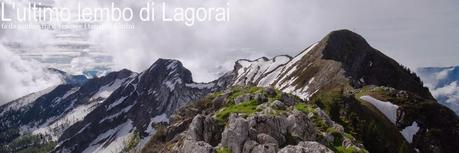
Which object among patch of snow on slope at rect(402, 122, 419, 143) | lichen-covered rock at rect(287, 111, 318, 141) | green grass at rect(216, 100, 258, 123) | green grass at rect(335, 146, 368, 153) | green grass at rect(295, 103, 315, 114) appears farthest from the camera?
patch of snow on slope at rect(402, 122, 419, 143)

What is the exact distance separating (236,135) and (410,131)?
68823 millimetres

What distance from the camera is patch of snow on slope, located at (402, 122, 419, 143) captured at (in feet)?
412

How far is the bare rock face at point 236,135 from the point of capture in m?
75.7

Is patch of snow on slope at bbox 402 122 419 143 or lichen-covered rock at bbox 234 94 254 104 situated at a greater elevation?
lichen-covered rock at bbox 234 94 254 104

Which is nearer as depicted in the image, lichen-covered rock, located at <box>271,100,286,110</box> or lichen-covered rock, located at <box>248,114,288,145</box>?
lichen-covered rock, located at <box>248,114,288,145</box>

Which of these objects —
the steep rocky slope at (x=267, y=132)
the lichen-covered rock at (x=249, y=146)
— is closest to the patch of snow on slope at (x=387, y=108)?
the steep rocky slope at (x=267, y=132)

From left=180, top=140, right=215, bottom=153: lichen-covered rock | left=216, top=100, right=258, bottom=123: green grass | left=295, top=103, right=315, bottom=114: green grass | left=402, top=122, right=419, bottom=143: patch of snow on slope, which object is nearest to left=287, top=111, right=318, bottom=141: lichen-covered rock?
left=216, top=100, right=258, bottom=123: green grass

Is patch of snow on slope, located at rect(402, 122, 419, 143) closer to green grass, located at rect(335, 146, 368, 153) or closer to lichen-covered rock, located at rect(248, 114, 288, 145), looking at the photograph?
green grass, located at rect(335, 146, 368, 153)

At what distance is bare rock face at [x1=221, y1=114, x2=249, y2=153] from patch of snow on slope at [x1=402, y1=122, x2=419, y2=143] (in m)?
61.5

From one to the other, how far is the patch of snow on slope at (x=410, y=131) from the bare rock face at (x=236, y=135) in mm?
61468

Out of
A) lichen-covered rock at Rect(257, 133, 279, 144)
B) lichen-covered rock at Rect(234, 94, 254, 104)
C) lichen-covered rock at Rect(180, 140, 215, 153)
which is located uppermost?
lichen-covered rock at Rect(234, 94, 254, 104)

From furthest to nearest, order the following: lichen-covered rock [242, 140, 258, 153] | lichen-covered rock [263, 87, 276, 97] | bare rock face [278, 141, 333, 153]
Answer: lichen-covered rock [263, 87, 276, 97] → lichen-covered rock [242, 140, 258, 153] → bare rock face [278, 141, 333, 153]

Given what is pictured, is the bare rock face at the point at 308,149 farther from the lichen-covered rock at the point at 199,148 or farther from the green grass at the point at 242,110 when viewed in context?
the green grass at the point at 242,110

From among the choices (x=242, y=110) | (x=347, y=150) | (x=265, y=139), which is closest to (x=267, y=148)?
(x=265, y=139)
